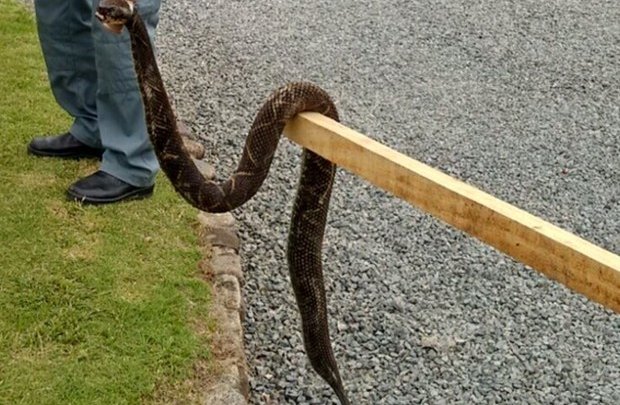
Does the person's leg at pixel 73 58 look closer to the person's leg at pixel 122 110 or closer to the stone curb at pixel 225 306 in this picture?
the person's leg at pixel 122 110

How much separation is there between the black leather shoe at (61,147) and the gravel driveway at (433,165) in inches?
30.2

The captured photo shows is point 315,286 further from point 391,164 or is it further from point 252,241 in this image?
point 252,241

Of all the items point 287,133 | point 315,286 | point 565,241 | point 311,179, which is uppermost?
point 565,241

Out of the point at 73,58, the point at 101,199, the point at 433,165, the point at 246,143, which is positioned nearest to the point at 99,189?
the point at 101,199

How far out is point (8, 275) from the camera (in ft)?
Result: 11.9

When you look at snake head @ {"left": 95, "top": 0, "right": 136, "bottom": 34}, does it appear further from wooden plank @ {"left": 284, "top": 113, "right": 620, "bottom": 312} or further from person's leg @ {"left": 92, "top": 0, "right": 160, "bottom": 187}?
person's leg @ {"left": 92, "top": 0, "right": 160, "bottom": 187}

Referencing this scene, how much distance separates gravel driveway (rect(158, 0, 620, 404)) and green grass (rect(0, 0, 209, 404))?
0.35m

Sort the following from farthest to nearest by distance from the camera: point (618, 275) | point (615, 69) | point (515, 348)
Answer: point (615, 69)
point (515, 348)
point (618, 275)

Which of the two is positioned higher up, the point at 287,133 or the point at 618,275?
the point at 618,275

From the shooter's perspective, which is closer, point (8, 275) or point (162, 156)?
point (162, 156)

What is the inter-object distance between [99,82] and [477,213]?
2302mm

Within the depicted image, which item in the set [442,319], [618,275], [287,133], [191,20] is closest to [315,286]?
[287,133]

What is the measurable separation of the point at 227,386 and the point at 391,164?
1.22m

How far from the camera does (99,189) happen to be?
13.8ft
